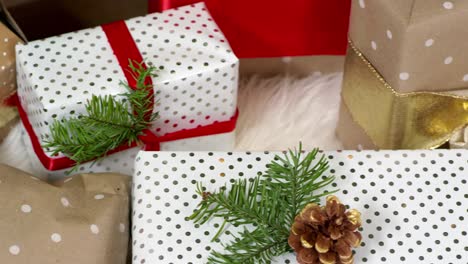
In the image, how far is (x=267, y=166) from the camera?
754mm

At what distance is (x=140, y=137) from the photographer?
2.79ft

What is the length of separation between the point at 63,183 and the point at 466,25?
1.50ft

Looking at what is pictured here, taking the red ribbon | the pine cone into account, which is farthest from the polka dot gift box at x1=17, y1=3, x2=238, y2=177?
the pine cone

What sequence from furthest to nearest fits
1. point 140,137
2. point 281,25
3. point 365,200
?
point 281,25 → point 140,137 → point 365,200

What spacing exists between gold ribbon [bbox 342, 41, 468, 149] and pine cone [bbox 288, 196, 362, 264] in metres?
0.23

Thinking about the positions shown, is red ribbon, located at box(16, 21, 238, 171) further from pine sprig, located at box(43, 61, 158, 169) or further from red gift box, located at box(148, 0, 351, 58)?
red gift box, located at box(148, 0, 351, 58)

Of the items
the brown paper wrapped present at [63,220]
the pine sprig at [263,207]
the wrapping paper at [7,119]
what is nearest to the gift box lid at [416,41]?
the pine sprig at [263,207]

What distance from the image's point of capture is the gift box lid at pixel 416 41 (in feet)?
2.48

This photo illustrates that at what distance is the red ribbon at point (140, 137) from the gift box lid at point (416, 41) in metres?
0.20

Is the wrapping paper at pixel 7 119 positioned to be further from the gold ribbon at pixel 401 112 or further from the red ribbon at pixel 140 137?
the gold ribbon at pixel 401 112

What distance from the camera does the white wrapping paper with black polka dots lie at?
0.70 metres

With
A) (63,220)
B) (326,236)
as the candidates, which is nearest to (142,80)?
(63,220)

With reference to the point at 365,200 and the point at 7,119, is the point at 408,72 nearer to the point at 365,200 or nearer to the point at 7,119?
the point at 365,200

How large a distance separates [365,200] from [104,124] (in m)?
0.29
